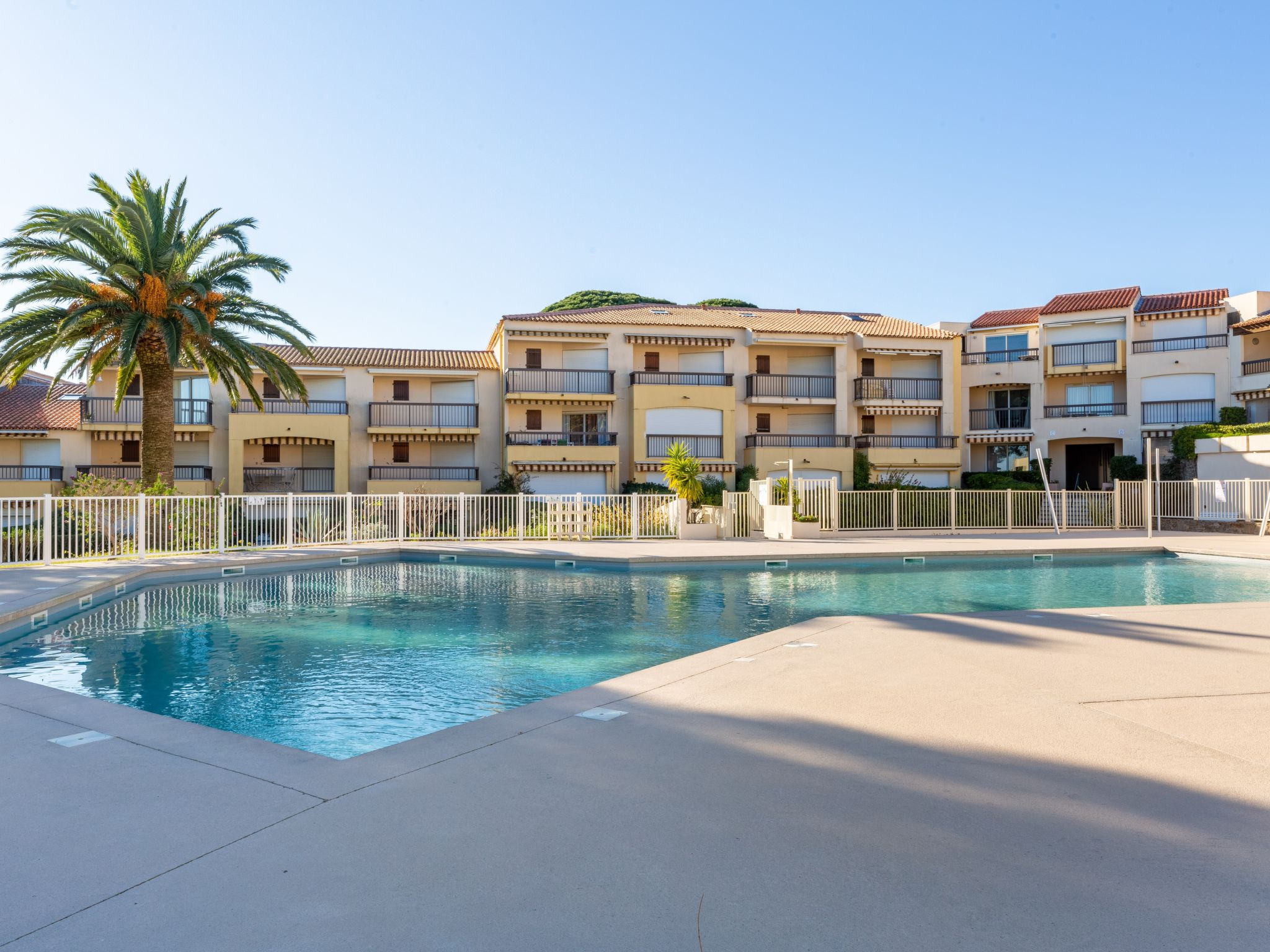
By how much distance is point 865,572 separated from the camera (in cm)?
1666

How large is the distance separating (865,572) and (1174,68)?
10243mm

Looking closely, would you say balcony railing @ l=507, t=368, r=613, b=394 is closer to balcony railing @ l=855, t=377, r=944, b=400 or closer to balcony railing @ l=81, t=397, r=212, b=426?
balcony railing @ l=855, t=377, r=944, b=400

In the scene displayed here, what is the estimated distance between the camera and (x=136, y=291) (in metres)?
19.0

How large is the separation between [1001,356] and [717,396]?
14.7 metres

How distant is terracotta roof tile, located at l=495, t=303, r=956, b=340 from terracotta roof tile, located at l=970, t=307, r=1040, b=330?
3145 millimetres

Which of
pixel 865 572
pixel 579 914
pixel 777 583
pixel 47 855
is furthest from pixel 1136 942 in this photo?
pixel 865 572

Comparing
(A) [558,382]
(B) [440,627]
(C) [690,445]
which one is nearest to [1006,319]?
(C) [690,445]

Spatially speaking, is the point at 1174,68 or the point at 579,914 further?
the point at 1174,68

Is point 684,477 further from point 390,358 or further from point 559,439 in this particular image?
point 390,358

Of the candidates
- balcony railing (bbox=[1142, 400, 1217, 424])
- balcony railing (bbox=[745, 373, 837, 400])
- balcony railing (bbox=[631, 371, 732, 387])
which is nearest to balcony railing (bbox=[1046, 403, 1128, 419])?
balcony railing (bbox=[1142, 400, 1217, 424])

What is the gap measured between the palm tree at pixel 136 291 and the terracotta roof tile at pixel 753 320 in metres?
13.4

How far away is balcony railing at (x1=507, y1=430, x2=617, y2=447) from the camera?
3297 cm

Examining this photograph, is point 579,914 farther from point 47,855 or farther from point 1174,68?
point 1174,68

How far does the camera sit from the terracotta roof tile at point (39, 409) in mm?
31672
